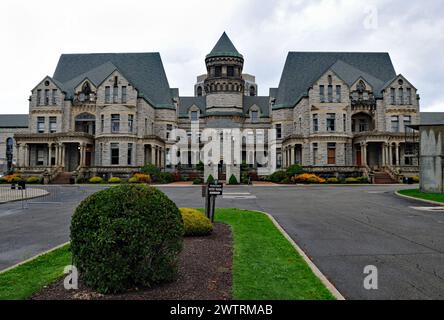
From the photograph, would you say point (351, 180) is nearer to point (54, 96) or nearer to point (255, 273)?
point (255, 273)

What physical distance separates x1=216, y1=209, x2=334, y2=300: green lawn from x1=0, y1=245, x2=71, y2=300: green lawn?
3.39m

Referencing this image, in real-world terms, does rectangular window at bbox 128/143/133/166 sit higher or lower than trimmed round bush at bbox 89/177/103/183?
higher

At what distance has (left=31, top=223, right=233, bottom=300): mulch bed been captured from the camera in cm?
474

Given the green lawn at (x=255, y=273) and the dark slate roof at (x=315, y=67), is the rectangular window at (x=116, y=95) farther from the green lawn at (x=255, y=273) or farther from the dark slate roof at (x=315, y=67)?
the green lawn at (x=255, y=273)

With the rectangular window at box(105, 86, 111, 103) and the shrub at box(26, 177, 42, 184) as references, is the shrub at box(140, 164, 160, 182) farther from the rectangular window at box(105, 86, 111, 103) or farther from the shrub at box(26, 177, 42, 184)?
the shrub at box(26, 177, 42, 184)

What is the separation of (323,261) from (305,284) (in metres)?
1.93

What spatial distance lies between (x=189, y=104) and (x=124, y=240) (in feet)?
202

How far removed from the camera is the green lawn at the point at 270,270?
15.8 feet

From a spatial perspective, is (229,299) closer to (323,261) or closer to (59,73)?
(323,261)

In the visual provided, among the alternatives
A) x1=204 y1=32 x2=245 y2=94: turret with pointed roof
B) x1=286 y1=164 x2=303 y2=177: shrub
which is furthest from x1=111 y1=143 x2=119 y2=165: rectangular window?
x1=286 y1=164 x2=303 y2=177: shrub

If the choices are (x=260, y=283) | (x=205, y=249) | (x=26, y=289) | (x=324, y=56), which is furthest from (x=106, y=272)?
(x=324, y=56)

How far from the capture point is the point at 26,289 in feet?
16.6

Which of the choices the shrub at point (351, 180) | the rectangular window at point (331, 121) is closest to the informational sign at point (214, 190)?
the shrub at point (351, 180)

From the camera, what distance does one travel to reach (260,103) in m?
65.5
